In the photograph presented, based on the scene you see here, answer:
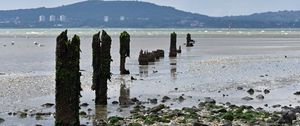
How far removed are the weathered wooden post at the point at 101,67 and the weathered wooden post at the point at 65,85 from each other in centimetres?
746

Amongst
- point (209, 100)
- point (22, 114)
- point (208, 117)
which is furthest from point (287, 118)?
point (22, 114)

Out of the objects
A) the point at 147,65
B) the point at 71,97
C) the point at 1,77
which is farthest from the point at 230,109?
the point at 147,65

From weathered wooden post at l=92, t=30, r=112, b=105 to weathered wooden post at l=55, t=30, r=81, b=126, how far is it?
7.46 m

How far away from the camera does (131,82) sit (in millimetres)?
41969

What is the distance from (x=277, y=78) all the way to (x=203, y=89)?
27.0 ft

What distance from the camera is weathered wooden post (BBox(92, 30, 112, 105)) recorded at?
100 feet

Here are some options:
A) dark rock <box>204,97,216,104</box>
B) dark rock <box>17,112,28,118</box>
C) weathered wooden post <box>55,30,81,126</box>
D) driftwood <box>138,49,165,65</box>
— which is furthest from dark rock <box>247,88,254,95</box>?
driftwood <box>138,49,165,65</box>

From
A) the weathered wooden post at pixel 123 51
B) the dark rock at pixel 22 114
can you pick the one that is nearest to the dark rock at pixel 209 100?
the dark rock at pixel 22 114

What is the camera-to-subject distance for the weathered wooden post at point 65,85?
22.5 meters

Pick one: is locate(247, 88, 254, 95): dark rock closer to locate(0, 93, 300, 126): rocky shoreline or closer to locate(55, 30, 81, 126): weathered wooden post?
locate(0, 93, 300, 126): rocky shoreline

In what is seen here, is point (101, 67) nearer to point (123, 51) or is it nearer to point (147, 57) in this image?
point (123, 51)

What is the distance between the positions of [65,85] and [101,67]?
9.09 meters

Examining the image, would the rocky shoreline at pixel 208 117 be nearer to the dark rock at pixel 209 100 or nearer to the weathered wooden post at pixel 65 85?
the weathered wooden post at pixel 65 85

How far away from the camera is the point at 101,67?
31672 millimetres
